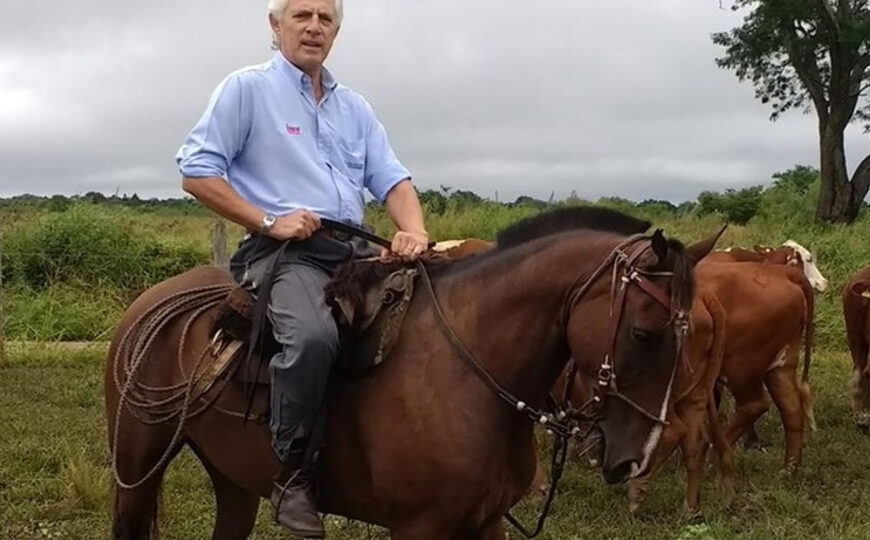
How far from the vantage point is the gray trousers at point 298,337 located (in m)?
3.52

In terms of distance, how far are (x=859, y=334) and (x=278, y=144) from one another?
834 cm

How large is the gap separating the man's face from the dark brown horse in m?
0.94

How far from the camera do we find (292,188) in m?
3.90

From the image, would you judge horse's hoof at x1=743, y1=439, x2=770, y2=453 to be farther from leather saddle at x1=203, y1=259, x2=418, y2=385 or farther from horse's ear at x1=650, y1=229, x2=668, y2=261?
horse's ear at x1=650, y1=229, x2=668, y2=261

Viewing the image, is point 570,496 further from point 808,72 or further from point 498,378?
point 808,72

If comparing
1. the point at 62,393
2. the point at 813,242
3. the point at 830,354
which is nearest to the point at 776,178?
the point at 813,242

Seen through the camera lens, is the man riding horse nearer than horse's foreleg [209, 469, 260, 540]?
Yes

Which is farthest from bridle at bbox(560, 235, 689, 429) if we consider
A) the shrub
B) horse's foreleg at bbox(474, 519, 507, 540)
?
the shrub

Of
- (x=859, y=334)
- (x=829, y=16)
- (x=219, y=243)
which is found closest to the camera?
(x=859, y=334)

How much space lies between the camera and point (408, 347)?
3.65 m

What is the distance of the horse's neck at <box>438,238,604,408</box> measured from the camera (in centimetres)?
348

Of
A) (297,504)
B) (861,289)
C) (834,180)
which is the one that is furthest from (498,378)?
(834,180)

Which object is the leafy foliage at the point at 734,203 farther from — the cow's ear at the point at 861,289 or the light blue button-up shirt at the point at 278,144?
the light blue button-up shirt at the point at 278,144

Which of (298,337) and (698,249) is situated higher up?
(698,249)
